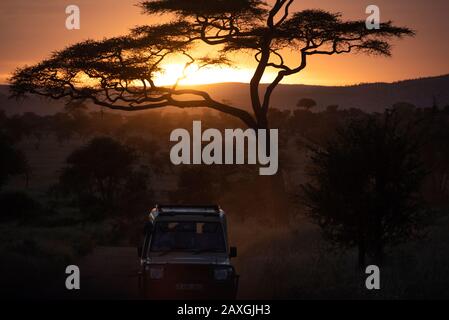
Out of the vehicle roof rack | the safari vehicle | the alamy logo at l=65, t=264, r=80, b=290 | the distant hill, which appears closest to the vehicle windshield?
the safari vehicle

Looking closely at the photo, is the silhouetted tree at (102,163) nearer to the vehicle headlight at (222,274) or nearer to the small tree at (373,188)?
the small tree at (373,188)

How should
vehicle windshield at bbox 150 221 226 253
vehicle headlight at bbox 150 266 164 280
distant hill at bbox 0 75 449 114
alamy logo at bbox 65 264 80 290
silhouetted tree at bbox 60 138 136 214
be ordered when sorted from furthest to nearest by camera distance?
1. distant hill at bbox 0 75 449 114
2. silhouetted tree at bbox 60 138 136 214
3. alamy logo at bbox 65 264 80 290
4. vehicle windshield at bbox 150 221 226 253
5. vehicle headlight at bbox 150 266 164 280

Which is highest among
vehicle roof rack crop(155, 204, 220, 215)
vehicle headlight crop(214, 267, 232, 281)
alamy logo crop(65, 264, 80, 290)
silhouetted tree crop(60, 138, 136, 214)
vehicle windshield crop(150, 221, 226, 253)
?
silhouetted tree crop(60, 138, 136, 214)

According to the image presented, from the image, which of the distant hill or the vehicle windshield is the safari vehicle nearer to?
the vehicle windshield

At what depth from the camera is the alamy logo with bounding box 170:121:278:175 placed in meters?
32.1

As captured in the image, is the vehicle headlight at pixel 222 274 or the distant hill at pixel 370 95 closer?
the vehicle headlight at pixel 222 274

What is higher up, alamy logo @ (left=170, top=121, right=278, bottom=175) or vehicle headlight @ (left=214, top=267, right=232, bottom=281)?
alamy logo @ (left=170, top=121, right=278, bottom=175)

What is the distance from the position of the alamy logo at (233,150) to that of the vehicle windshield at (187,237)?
15423 mm

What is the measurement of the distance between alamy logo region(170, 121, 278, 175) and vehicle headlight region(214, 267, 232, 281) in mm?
16490

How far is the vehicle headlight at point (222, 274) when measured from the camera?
50.3 feet

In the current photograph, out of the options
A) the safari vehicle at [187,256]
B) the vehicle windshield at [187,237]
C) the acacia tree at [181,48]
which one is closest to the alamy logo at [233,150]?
the acacia tree at [181,48]
